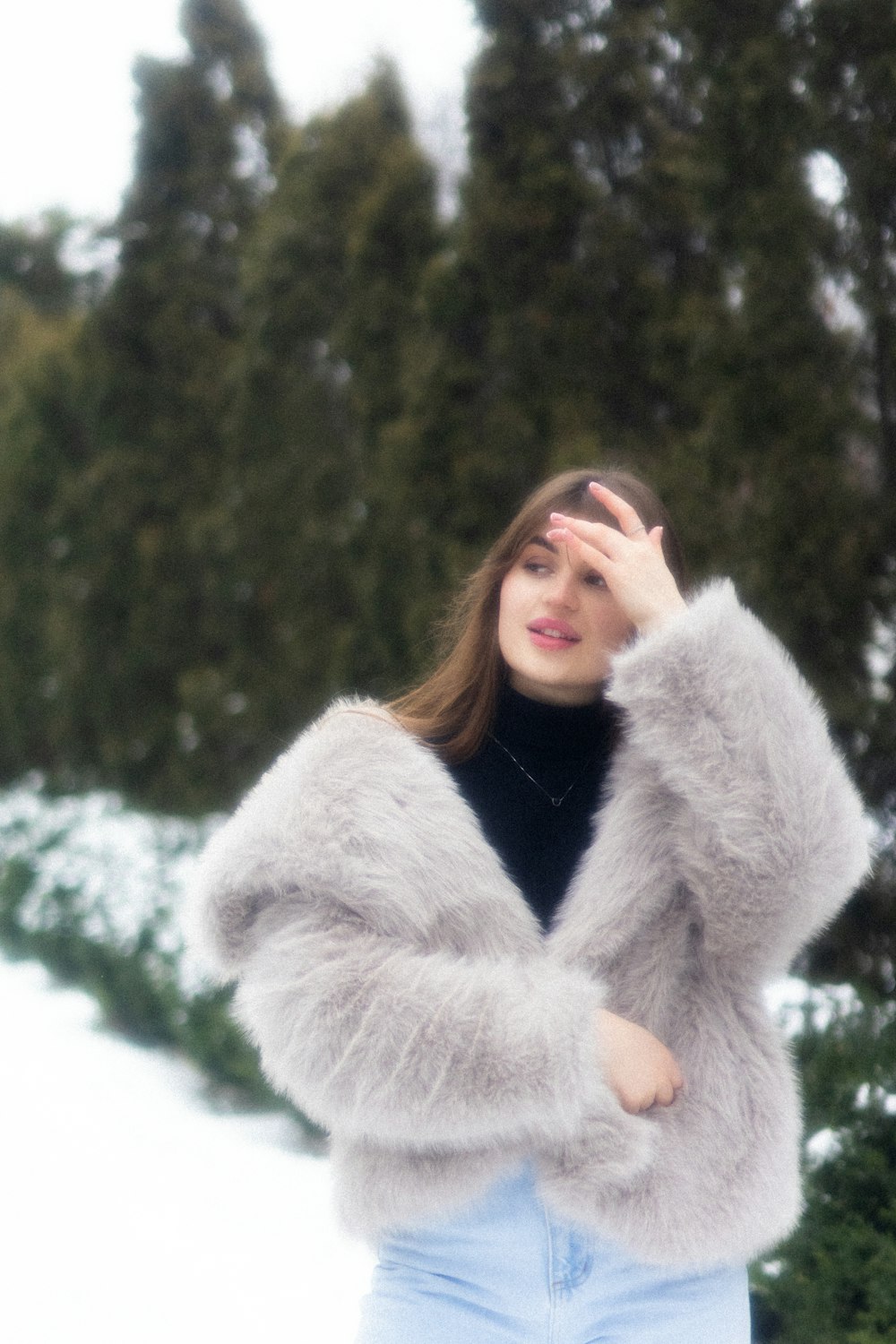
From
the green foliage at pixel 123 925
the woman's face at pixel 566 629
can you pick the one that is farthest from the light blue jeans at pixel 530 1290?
the green foliage at pixel 123 925

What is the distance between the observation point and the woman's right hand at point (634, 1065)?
149 centimetres

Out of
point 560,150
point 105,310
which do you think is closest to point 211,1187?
point 560,150

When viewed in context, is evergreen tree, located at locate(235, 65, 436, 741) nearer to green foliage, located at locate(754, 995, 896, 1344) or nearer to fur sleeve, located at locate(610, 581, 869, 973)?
green foliage, located at locate(754, 995, 896, 1344)

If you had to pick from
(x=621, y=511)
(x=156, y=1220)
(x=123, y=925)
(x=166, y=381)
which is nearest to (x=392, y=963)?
(x=621, y=511)

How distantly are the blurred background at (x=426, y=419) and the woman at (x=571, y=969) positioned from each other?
1151mm

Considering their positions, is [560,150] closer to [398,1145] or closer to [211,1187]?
[211,1187]

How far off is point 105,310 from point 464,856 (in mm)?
6817

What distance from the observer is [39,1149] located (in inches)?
179

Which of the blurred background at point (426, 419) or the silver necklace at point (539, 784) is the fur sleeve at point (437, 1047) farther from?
the blurred background at point (426, 419)

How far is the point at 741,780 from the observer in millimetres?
1534

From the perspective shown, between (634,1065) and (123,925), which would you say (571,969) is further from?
(123,925)

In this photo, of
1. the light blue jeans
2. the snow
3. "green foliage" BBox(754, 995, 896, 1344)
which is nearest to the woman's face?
the light blue jeans

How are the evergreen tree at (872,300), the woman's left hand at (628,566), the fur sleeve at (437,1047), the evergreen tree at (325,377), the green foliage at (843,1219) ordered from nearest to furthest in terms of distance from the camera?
1. the fur sleeve at (437,1047)
2. the woman's left hand at (628,566)
3. the green foliage at (843,1219)
4. the evergreen tree at (872,300)
5. the evergreen tree at (325,377)

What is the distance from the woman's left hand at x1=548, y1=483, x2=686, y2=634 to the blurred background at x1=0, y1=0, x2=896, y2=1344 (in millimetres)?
1512
